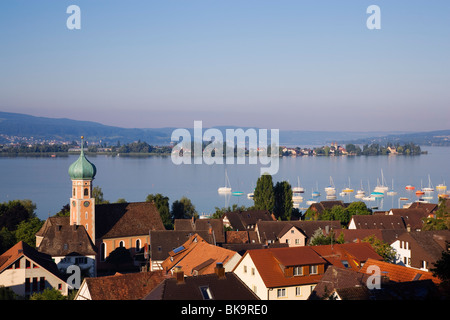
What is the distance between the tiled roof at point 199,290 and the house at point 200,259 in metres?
5.63

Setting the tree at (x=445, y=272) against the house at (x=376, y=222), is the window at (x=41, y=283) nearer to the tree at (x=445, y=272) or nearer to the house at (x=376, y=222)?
the tree at (x=445, y=272)

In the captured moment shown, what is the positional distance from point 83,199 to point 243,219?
15.5 metres

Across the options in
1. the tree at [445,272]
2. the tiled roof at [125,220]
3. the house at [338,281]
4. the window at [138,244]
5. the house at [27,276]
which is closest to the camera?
the tree at [445,272]

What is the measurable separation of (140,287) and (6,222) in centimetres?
2667

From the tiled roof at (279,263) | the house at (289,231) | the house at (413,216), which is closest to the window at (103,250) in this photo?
the house at (289,231)

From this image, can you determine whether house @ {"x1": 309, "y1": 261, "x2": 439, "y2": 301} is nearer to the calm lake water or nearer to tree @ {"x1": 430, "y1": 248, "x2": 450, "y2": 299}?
tree @ {"x1": 430, "y1": 248, "x2": 450, "y2": 299}

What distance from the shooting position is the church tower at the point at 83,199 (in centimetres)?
3484

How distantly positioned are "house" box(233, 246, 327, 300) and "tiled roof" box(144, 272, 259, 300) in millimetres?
3672

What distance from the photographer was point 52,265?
86.2 ft

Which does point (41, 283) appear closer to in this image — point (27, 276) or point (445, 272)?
point (27, 276)

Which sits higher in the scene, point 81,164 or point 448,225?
point 81,164

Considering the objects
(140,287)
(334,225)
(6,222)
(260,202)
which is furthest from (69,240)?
(260,202)

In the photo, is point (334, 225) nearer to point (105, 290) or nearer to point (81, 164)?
point (81, 164)

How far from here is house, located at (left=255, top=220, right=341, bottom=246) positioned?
125 ft
